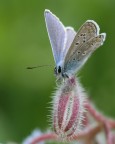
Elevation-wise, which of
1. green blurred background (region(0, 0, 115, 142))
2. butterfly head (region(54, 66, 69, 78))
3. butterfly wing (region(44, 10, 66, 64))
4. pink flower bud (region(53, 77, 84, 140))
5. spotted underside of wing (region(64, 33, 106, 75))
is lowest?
green blurred background (region(0, 0, 115, 142))

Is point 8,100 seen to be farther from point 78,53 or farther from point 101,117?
point 78,53

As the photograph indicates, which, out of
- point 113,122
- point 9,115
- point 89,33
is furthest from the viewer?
point 9,115

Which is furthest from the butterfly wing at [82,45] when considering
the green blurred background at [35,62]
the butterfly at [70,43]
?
the green blurred background at [35,62]

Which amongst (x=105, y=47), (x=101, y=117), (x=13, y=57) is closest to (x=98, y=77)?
(x=105, y=47)

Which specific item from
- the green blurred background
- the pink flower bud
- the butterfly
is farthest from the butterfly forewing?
the green blurred background

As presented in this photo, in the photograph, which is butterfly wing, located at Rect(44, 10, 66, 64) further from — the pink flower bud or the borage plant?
the pink flower bud

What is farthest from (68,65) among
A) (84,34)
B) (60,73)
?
(84,34)
